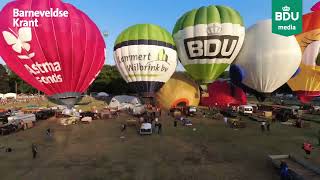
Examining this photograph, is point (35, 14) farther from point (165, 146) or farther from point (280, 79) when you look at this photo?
point (280, 79)

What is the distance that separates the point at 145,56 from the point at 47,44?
1421cm

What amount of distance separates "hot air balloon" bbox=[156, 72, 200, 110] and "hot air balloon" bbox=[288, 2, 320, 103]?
42.1ft

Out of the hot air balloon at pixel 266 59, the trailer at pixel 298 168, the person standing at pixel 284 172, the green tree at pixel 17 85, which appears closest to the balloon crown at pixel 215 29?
the hot air balloon at pixel 266 59

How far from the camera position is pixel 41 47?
29406 mm

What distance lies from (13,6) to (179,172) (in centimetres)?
2058

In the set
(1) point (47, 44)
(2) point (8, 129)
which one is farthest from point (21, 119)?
(1) point (47, 44)

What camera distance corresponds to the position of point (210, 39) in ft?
134

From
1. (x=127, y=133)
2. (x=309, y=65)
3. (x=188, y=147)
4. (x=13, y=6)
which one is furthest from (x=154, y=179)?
(x=309, y=65)

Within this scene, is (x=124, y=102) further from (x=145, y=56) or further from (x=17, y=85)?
(x=17, y=85)

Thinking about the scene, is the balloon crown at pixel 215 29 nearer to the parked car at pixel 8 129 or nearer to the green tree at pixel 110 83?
the parked car at pixel 8 129

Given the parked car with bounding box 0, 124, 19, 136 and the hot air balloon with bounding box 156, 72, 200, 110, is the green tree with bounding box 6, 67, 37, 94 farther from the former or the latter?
the parked car with bounding box 0, 124, 19, 136

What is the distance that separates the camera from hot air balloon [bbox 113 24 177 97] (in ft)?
137

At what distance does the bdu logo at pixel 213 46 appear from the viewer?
134 feet

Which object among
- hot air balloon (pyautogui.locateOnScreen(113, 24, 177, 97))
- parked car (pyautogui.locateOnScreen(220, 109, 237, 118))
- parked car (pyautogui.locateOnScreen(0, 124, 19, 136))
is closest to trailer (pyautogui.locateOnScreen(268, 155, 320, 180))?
parked car (pyautogui.locateOnScreen(220, 109, 237, 118))
